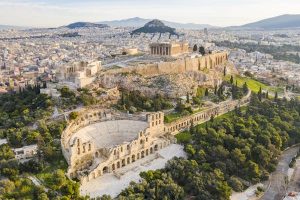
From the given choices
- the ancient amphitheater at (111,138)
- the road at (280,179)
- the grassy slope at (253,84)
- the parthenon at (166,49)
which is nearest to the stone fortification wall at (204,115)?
the ancient amphitheater at (111,138)

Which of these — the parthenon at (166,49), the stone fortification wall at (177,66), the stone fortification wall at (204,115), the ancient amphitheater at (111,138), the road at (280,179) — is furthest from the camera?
the parthenon at (166,49)

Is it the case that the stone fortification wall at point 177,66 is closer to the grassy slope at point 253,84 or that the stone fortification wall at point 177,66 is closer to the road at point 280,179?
the grassy slope at point 253,84

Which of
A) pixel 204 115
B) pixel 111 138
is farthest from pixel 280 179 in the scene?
pixel 111 138

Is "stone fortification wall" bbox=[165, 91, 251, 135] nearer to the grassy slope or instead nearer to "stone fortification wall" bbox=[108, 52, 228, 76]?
the grassy slope

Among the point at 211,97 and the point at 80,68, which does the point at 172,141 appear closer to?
the point at 211,97

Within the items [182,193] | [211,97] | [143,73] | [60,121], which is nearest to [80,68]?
[143,73]

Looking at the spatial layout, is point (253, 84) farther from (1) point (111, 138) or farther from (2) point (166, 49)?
(1) point (111, 138)

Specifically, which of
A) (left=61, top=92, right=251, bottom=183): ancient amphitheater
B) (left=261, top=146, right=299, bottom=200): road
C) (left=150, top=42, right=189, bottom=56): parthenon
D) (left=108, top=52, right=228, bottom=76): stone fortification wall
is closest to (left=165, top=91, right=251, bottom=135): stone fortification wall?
(left=61, top=92, right=251, bottom=183): ancient amphitheater
